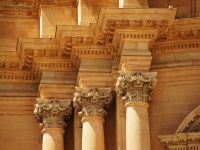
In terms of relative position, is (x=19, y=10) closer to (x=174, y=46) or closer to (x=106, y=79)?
(x=106, y=79)

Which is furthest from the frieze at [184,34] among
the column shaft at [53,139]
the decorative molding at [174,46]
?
Answer: the column shaft at [53,139]

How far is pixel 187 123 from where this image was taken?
32500 mm

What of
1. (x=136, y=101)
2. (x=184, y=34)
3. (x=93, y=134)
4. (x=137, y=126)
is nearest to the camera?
(x=137, y=126)

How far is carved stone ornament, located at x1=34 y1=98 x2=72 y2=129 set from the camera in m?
33.5

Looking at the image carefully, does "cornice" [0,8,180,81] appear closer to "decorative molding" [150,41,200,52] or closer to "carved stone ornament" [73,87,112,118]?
"decorative molding" [150,41,200,52]

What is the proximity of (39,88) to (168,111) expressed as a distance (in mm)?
3723

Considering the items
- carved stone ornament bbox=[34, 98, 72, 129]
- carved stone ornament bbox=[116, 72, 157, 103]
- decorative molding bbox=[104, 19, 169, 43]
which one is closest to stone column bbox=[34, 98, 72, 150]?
carved stone ornament bbox=[34, 98, 72, 129]

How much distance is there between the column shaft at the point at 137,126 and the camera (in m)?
31.5

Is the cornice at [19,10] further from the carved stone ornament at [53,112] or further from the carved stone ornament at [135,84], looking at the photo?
the carved stone ornament at [135,84]

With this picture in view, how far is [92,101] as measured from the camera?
32.8m

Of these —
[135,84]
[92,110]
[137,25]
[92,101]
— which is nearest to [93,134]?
[92,110]

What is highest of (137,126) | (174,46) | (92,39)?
(92,39)

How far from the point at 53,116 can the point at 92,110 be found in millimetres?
1433

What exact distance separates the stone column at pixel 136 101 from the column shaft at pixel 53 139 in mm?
2366
